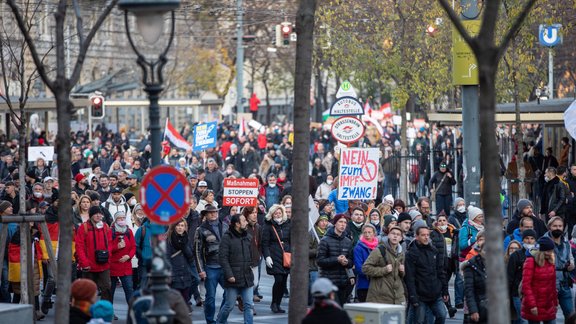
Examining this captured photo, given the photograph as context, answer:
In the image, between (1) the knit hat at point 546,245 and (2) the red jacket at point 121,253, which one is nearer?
(1) the knit hat at point 546,245

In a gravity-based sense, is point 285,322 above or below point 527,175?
below

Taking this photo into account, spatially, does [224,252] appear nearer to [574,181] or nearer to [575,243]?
[575,243]

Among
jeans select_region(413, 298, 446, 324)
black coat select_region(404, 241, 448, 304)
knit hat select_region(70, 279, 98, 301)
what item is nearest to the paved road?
jeans select_region(413, 298, 446, 324)

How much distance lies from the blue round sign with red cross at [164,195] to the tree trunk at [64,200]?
234 centimetres

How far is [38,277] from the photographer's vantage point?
61.9 feet

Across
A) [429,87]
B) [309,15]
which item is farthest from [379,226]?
[429,87]

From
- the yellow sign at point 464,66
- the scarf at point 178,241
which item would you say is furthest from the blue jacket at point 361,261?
the yellow sign at point 464,66

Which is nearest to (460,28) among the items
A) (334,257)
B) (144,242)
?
(334,257)

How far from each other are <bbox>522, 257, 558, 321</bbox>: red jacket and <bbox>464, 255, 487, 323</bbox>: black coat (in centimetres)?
44

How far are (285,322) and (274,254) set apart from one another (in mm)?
1371

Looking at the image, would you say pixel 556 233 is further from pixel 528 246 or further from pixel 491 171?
pixel 491 171

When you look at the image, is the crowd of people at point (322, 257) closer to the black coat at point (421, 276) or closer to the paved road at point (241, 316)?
the black coat at point (421, 276)

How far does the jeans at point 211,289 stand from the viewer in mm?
18016

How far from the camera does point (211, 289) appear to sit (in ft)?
60.2
